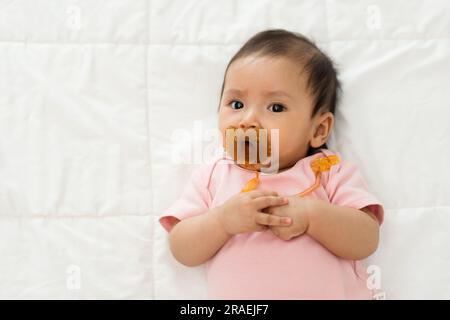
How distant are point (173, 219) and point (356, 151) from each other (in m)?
0.41

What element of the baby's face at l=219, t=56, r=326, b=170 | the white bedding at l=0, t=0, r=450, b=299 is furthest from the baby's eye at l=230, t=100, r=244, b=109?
the white bedding at l=0, t=0, r=450, b=299

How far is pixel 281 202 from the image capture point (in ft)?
3.74

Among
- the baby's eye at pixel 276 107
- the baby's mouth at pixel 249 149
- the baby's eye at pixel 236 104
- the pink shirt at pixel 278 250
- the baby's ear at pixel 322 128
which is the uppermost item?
the baby's eye at pixel 236 104

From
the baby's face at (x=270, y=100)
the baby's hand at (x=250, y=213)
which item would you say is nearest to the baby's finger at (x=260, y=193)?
the baby's hand at (x=250, y=213)

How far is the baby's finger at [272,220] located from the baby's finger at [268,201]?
0.06ft

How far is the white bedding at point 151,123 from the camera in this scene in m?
1.24

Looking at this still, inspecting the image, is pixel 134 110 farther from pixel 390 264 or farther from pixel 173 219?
pixel 390 264

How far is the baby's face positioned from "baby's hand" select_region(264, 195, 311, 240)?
13cm

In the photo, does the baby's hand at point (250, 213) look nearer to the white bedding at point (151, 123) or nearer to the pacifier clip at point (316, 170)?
the pacifier clip at point (316, 170)

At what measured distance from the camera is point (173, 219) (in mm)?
1226

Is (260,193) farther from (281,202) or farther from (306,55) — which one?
(306,55)

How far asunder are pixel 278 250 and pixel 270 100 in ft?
0.94

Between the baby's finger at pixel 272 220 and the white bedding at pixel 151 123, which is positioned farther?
the white bedding at pixel 151 123
